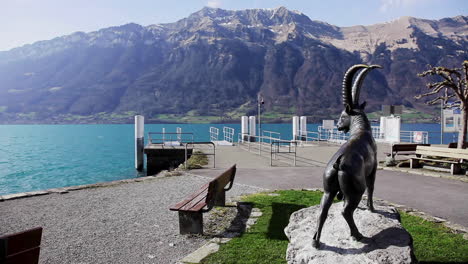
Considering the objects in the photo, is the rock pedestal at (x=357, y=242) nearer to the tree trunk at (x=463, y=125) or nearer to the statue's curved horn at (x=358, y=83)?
the statue's curved horn at (x=358, y=83)

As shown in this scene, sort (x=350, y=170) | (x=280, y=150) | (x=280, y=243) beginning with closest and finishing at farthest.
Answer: (x=350, y=170)
(x=280, y=243)
(x=280, y=150)

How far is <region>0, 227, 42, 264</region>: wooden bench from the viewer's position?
3602 millimetres

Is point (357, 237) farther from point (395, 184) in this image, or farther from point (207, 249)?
point (395, 184)

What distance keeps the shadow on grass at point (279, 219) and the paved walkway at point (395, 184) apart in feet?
10.3

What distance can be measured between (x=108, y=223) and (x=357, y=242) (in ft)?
17.6

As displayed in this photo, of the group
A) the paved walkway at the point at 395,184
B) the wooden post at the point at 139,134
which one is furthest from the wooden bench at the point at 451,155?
the wooden post at the point at 139,134

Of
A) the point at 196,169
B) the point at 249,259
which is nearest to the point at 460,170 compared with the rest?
the point at 196,169

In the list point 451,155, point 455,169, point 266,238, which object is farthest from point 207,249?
point 451,155

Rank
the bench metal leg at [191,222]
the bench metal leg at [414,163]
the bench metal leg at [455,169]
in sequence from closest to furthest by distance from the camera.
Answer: the bench metal leg at [191,222] → the bench metal leg at [455,169] → the bench metal leg at [414,163]

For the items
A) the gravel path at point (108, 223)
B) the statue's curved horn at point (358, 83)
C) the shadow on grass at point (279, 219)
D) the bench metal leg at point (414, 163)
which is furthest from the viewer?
the bench metal leg at point (414, 163)

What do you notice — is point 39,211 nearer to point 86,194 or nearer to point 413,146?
point 86,194

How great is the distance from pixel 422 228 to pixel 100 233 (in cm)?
623

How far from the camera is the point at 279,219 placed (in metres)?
7.78

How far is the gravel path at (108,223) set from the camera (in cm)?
605
